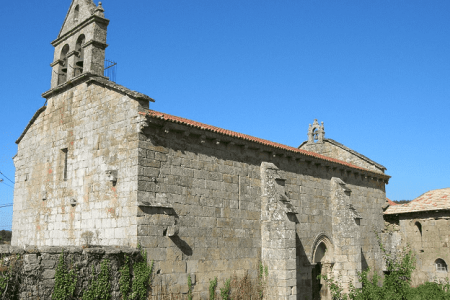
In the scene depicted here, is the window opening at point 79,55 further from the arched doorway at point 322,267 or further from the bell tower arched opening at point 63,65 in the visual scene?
the arched doorway at point 322,267

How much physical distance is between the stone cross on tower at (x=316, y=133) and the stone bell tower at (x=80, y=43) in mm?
15161

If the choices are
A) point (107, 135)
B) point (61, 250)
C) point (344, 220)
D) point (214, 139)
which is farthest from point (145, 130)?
point (344, 220)

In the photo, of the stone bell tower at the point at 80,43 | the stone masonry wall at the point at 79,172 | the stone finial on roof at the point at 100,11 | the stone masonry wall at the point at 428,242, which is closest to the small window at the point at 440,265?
the stone masonry wall at the point at 428,242

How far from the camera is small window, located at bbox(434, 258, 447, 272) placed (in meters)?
19.8

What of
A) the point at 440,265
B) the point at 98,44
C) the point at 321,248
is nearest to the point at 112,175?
the point at 98,44

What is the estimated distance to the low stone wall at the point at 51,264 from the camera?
8.62 metres

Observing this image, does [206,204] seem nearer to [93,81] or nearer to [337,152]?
[93,81]

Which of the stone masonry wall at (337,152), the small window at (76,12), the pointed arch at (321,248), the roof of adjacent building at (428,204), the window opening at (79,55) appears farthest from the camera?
the stone masonry wall at (337,152)

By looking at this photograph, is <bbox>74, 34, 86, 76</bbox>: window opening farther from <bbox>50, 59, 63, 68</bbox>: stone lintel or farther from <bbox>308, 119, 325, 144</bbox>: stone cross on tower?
<bbox>308, 119, 325, 144</bbox>: stone cross on tower

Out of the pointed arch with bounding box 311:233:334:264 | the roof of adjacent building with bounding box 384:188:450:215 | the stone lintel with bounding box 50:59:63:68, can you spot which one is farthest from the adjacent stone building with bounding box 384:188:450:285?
the stone lintel with bounding box 50:59:63:68

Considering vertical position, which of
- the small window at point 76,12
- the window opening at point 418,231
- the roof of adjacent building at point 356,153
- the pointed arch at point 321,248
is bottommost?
the pointed arch at point 321,248

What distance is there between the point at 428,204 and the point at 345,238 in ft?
19.7

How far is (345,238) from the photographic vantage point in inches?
703

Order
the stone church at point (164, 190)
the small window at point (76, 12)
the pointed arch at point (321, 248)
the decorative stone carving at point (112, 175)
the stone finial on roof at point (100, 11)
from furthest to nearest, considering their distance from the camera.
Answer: the pointed arch at point (321, 248) → the small window at point (76, 12) → the stone finial on roof at point (100, 11) → the decorative stone carving at point (112, 175) → the stone church at point (164, 190)
